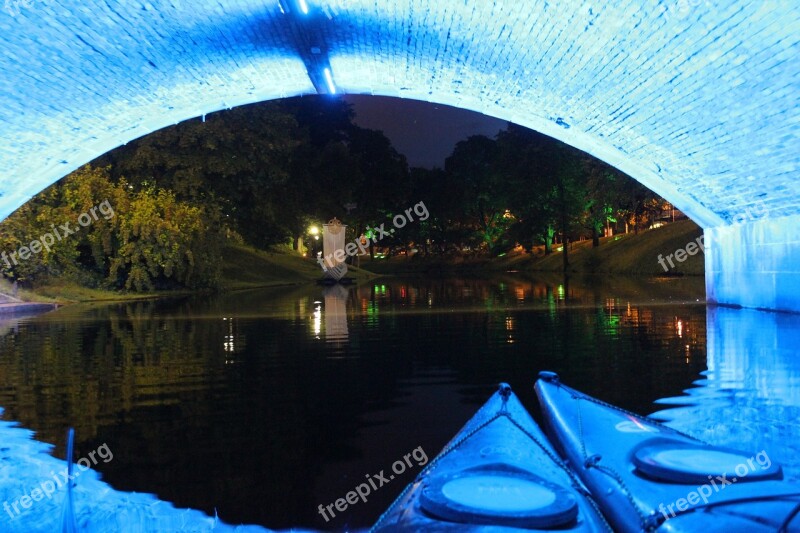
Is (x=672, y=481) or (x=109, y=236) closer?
(x=672, y=481)

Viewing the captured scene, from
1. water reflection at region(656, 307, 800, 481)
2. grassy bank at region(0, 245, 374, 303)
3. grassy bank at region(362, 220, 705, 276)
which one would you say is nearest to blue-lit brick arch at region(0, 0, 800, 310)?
water reflection at region(656, 307, 800, 481)

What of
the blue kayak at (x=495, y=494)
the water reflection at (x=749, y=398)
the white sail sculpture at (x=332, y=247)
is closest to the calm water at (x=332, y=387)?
the water reflection at (x=749, y=398)

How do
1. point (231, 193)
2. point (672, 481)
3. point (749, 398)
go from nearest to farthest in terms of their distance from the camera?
point (672, 481) < point (749, 398) < point (231, 193)

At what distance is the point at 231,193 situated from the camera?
30672mm

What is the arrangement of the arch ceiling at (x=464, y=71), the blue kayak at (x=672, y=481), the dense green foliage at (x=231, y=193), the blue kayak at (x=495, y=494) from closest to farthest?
the blue kayak at (x=495, y=494)
the blue kayak at (x=672, y=481)
the arch ceiling at (x=464, y=71)
the dense green foliage at (x=231, y=193)

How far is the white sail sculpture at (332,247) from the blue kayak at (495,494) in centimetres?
3400

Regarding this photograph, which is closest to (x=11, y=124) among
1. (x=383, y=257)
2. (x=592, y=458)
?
(x=592, y=458)

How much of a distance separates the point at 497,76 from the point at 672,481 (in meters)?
10.5

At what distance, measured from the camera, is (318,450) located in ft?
17.0

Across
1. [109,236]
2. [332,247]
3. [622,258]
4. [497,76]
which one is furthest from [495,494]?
[622,258]

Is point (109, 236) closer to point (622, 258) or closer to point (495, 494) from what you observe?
point (495, 494)

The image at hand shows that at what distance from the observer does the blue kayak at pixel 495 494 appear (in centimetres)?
272

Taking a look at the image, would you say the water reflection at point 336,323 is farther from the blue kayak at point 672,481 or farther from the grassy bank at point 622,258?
the grassy bank at point 622,258

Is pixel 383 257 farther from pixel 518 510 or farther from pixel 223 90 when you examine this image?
pixel 518 510
